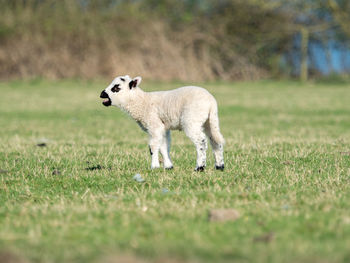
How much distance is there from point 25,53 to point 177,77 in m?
8.90

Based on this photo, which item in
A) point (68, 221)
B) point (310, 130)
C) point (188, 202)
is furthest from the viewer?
point (310, 130)

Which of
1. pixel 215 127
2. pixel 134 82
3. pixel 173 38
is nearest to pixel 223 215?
pixel 215 127

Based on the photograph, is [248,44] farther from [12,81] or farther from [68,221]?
[68,221]

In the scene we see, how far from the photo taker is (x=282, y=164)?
8.60 metres

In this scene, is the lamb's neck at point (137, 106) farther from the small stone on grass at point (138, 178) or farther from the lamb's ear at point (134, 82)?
the small stone on grass at point (138, 178)

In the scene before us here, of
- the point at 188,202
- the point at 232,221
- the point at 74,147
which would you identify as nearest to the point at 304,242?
the point at 232,221

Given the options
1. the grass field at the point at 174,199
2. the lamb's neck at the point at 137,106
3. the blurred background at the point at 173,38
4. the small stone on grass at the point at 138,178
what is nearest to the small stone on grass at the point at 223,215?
the grass field at the point at 174,199

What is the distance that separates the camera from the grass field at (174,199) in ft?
14.4

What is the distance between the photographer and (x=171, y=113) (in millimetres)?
8117

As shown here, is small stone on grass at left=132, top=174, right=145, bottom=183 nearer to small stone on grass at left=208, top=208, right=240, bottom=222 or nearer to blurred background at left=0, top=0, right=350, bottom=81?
small stone on grass at left=208, top=208, right=240, bottom=222

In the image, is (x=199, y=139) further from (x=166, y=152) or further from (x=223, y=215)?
(x=223, y=215)

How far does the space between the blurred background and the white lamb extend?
23.9 metres

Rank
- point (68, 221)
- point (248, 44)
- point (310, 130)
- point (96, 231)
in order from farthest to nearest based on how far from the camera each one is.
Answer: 1. point (248, 44)
2. point (310, 130)
3. point (68, 221)
4. point (96, 231)

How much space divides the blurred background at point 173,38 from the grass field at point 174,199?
19.1m
